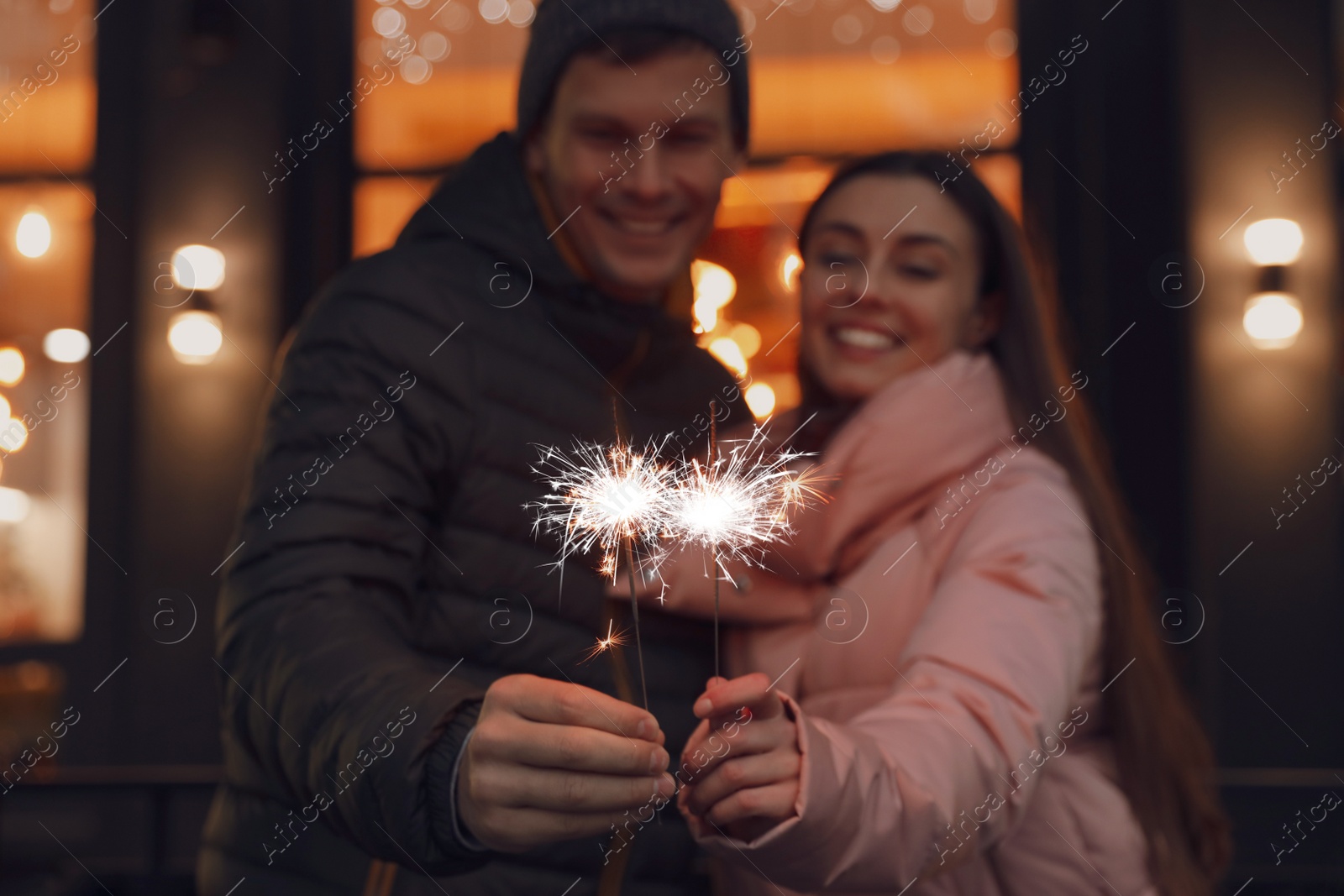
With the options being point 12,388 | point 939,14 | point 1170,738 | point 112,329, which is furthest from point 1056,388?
point 12,388

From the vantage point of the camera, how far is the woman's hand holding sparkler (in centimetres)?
56

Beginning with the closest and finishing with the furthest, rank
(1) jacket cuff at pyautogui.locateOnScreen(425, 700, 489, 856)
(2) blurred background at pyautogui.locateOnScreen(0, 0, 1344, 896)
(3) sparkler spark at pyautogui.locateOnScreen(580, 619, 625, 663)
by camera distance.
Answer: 1. (1) jacket cuff at pyautogui.locateOnScreen(425, 700, 489, 856)
2. (3) sparkler spark at pyautogui.locateOnScreen(580, 619, 625, 663)
3. (2) blurred background at pyautogui.locateOnScreen(0, 0, 1344, 896)

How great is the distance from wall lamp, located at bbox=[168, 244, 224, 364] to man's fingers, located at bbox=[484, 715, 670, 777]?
2.74 meters

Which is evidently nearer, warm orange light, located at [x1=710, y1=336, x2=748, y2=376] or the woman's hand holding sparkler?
the woman's hand holding sparkler

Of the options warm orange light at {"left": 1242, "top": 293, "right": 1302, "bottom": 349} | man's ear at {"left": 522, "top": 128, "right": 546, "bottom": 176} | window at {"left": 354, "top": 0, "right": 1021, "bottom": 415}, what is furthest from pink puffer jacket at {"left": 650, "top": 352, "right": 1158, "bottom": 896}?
warm orange light at {"left": 1242, "top": 293, "right": 1302, "bottom": 349}

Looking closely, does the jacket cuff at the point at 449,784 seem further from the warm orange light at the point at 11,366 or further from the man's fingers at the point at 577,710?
the warm orange light at the point at 11,366

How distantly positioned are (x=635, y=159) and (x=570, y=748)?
665 mm

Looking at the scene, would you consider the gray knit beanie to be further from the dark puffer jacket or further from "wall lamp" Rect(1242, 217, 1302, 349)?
"wall lamp" Rect(1242, 217, 1302, 349)

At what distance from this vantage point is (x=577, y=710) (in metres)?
0.51

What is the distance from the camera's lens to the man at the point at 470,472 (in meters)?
0.70

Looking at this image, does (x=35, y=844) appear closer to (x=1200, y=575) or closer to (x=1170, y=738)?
(x=1170, y=738)

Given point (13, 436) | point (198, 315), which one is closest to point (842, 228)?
point (198, 315)

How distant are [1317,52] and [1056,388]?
7.60 feet

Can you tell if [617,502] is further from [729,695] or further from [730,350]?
[730,350]
